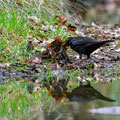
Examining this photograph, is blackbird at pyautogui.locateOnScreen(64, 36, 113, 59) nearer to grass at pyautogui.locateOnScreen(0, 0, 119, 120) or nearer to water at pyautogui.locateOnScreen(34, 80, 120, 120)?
grass at pyautogui.locateOnScreen(0, 0, 119, 120)

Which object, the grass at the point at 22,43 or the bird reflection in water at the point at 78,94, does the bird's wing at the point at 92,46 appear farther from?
the bird reflection in water at the point at 78,94

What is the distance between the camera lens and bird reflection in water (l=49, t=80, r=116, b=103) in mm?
2713

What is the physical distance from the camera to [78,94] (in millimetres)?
2977

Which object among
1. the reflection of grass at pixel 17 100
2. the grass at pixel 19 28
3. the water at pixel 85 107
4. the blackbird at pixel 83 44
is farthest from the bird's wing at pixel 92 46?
the water at pixel 85 107

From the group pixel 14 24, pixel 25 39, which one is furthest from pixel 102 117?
pixel 14 24

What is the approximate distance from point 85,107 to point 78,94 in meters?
0.65

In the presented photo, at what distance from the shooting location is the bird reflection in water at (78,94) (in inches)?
107

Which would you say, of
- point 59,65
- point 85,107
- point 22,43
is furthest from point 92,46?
point 85,107

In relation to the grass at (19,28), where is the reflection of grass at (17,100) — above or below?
below

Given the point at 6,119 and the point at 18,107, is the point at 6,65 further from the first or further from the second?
the point at 6,119

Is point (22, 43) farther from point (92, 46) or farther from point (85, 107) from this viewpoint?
point (85, 107)

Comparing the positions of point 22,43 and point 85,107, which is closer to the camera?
point 85,107

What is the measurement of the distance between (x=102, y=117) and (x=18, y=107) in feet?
2.58

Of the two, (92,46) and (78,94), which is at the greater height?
(92,46)
